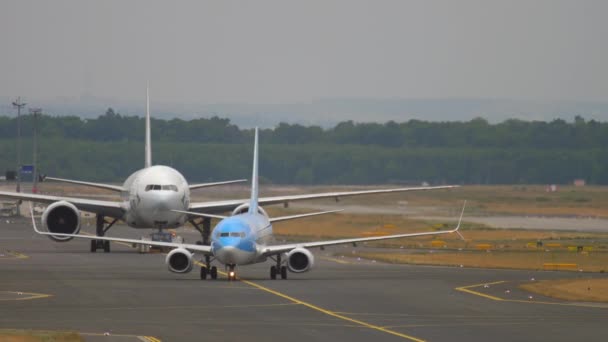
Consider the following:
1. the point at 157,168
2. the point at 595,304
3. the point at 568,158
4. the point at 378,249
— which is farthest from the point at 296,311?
the point at 568,158

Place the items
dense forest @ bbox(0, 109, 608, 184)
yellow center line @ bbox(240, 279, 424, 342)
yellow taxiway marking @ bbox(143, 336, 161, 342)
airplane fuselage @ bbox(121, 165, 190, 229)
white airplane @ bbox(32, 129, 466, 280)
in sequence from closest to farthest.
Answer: yellow taxiway marking @ bbox(143, 336, 161, 342) < yellow center line @ bbox(240, 279, 424, 342) < white airplane @ bbox(32, 129, 466, 280) < airplane fuselage @ bbox(121, 165, 190, 229) < dense forest @ bbox(0, 109, 608, 184)

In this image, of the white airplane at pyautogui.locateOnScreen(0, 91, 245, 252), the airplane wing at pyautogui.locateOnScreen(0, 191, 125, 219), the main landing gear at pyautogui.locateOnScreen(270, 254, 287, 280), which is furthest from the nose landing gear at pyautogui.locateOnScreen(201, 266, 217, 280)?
the airplane wing at pyautogui.locateOnScreen(0, 191, 125, 219)

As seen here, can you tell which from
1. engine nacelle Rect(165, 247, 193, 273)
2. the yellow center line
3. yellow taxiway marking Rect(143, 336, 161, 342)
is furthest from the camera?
engine nacelle Rect(165, 247, 193, 273)

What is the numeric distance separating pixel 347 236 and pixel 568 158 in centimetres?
10623

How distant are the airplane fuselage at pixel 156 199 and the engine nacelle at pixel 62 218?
102 inches

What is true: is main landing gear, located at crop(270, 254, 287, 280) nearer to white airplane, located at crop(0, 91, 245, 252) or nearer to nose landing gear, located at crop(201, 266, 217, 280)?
nose landing gear, located at crop(201, 266, 217, 280)

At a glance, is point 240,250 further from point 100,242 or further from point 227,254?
point 100,242

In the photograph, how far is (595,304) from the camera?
40281mm

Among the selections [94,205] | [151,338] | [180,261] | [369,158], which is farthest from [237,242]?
[369,158]

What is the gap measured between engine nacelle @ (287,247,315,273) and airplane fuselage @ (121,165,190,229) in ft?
53.7

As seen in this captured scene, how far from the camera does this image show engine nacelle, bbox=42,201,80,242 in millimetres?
65750

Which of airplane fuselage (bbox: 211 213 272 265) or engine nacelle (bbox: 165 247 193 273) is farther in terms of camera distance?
engine nacelle (bbox: 165 247 193 273)

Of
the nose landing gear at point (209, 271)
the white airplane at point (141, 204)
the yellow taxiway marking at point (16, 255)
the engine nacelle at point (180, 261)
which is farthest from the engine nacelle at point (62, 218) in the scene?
the engine nacelle at point (180, 261)

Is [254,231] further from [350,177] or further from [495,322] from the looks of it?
[350,177]
